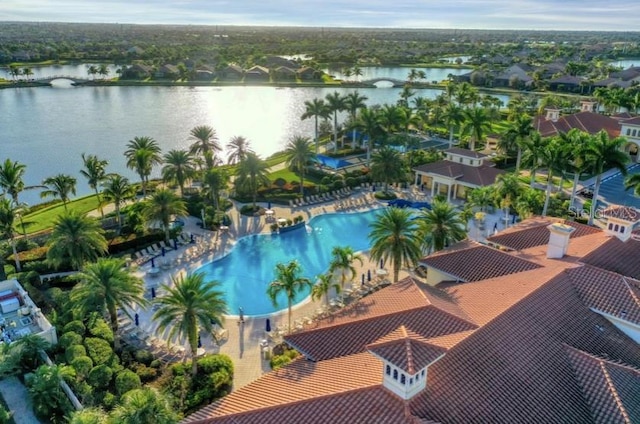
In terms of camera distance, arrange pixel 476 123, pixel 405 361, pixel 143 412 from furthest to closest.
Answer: pixel 476 123, pixel 143 412, pixel 405 361

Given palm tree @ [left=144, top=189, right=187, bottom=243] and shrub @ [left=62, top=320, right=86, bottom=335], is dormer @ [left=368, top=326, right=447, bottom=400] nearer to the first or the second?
shrub @ [left=62, top=320, right=86, bottom=335]

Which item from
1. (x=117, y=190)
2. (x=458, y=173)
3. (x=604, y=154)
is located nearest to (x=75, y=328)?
(x=117, y=190)

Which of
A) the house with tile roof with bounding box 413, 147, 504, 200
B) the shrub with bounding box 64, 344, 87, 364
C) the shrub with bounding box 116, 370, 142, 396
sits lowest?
the shrub with bounding box 116, 370, 142, 396

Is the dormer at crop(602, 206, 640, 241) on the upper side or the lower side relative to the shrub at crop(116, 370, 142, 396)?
upper

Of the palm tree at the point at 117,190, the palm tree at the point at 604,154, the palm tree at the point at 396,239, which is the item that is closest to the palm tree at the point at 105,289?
the palm tree at the point at 396,239

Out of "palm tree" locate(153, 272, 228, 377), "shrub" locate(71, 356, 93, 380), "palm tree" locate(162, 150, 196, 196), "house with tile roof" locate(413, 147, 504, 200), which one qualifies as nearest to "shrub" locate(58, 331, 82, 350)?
"shrub" locate(71, 356, 93, 380)

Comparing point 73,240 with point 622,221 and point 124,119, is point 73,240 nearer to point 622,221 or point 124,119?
point 622,221
